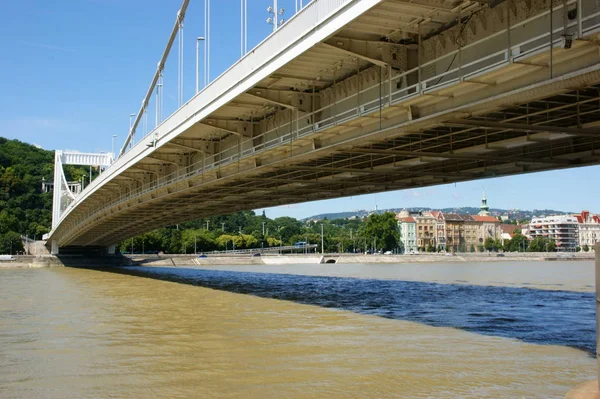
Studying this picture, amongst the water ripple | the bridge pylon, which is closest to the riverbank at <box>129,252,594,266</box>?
the bridge pylon

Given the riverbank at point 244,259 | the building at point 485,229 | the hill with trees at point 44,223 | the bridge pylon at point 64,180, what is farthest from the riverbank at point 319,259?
the building at point 485,229

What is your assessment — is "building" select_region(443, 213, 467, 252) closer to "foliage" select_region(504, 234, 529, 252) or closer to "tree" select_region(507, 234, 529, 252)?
"foliage" select_region(504, 234, 529, 252)

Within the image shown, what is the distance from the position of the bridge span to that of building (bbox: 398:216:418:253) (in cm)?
15197

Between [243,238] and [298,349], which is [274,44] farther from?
[243,238]

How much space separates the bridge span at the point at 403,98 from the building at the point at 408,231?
152 m

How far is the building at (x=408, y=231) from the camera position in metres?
178

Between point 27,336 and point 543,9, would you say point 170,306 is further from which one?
point 543,9

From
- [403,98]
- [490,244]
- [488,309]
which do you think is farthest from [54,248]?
[490,244]

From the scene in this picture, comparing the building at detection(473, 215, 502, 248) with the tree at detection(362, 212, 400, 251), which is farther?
the building at detection(473, 215, 502, 248)

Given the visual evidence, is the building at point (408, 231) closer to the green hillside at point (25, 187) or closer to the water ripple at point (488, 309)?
the green hillside at point (25, 187)

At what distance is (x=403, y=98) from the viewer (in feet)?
44.1

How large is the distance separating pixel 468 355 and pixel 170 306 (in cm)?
1419

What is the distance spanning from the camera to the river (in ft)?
33.6

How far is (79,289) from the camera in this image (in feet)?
113
